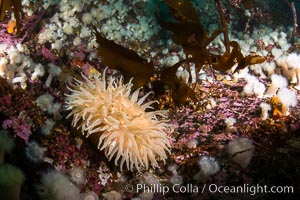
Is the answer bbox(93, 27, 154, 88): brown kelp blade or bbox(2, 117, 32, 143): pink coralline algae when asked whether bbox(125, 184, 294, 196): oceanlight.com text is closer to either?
bbox(2, 117, 32, 143): pink coralline algae

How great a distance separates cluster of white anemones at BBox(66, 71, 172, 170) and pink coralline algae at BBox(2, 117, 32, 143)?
1.21ft

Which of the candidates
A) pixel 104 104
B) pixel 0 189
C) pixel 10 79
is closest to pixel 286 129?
pixel 104 104

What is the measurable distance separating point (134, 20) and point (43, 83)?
1.59 meters

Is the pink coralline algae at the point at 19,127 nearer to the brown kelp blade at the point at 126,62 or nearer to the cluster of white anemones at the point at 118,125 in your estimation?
the cluster of white anemones at the point at 118,125

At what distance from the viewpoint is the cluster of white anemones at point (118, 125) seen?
8.84ft

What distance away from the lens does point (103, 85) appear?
2.97 meters

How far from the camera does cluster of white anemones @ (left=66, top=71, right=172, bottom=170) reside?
269 centimetres

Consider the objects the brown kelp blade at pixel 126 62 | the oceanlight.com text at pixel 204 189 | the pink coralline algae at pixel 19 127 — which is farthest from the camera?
the brown kelp blade at pixel 126 62

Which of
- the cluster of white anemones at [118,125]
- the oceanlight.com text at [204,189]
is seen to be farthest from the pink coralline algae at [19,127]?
the oceanlight.com text at [204,189]

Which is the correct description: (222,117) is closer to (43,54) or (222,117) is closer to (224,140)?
(224,140)

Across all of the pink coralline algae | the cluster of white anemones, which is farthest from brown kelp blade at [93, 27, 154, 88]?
the pink coralline algae

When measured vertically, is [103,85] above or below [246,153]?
above

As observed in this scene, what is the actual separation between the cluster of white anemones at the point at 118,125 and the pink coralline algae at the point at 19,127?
1.21 feet

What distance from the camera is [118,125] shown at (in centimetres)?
269
